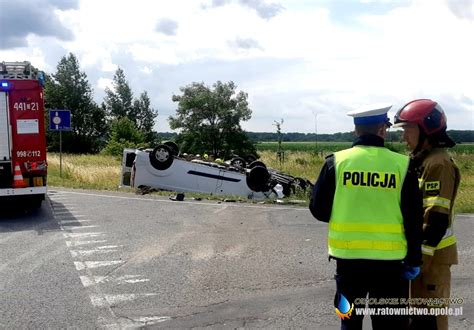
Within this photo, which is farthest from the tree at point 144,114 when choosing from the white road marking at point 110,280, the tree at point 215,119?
the white road marking at point 110,280

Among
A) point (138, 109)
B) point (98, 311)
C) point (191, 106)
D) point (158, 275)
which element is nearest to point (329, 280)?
point (158, 275)

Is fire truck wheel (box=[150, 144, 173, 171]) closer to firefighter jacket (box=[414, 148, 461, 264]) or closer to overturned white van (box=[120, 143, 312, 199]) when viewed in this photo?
overturned white van (box=[120, 143, 312, 199])

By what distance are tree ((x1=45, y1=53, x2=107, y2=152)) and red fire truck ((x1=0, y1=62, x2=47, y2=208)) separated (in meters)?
60.1

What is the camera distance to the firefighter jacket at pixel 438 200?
10.3 ft

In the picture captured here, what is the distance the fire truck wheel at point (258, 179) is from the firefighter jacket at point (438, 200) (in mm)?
10887

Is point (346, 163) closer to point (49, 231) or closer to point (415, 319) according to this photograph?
point (415, 319)

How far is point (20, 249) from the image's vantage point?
24.7 ft

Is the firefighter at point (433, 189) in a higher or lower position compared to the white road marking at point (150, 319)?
higher

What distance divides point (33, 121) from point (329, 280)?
24.2ft

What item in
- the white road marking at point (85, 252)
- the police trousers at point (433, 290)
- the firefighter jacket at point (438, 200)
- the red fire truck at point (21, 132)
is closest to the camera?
the firefighter jacket at point (438, 200)

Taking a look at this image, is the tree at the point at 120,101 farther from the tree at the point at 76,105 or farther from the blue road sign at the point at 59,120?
the blue road sign at the point at 59,120

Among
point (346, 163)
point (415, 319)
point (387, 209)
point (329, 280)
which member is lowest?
point (329, 280)

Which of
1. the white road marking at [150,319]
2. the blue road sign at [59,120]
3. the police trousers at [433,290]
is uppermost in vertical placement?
the blue road sign at [59,120]

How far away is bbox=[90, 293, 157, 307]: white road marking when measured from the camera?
16.9 feet
